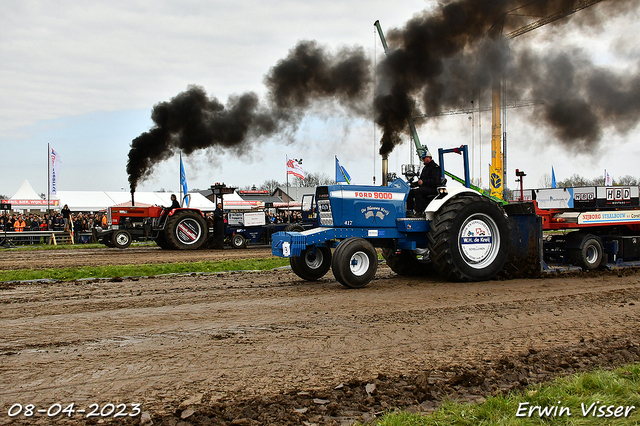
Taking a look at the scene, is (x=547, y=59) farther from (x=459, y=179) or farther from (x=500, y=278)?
(x=500, y=278)

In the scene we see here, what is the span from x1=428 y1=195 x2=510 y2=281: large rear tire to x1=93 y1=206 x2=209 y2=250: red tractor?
11751mm

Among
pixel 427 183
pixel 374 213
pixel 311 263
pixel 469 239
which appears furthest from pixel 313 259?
pixel 469 239

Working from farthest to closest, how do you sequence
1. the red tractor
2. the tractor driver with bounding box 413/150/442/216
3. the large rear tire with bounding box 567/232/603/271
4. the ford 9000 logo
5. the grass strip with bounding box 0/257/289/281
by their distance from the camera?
the red tractor → the large rear tire with bounding box 567/232/603/271 → the grass strip with bounding box 0/257/289/281 → the tractor driver with bounding box 413/150/442/216 → the ford 9000 logo

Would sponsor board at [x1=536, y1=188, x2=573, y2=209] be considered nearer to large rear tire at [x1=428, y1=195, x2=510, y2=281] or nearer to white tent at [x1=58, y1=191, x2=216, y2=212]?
large rear tire at [x1=428, y1=195, x2=510, y2=281]

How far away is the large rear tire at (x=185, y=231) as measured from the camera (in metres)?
18.5

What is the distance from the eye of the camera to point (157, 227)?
19000mm

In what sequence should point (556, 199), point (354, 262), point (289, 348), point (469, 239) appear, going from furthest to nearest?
point (556, 199) < point (469, 239) < point (354, 262) < point (289, 348)

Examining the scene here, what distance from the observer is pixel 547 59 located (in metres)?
12.8

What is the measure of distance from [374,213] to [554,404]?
5.72 meters

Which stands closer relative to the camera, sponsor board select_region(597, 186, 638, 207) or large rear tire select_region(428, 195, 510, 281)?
large rear tire select_region(428, 195, 510, 281)

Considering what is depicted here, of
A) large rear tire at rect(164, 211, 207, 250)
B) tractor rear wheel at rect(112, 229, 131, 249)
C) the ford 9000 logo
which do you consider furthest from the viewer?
tractor rear wheel at rect(112, 229, 131, 249)

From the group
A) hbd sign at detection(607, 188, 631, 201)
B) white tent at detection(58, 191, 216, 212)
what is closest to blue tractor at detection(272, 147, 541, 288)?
hbd sign at detection(607, 188, 631, 201)

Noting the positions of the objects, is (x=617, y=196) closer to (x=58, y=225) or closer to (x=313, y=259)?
(x=313, y=259)

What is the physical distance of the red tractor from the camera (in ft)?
61.1
